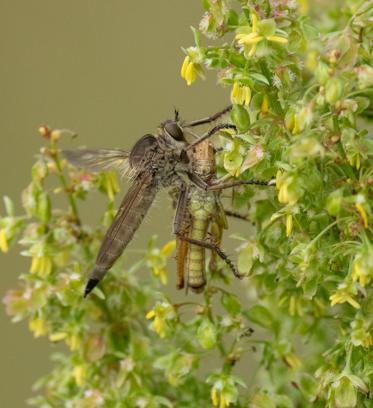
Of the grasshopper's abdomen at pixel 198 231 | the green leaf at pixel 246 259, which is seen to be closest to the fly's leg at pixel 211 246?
the grasshopper's abdomen at pixel 198 231

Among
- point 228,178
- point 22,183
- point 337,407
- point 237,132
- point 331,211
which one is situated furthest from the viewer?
point 22,183

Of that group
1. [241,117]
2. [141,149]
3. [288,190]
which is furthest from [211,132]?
[288,190]

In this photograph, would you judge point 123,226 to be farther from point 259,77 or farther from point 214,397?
point 259,77

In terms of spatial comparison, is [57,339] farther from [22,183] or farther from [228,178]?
[22,183]

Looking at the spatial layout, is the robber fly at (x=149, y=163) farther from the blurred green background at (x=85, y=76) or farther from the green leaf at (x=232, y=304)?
the blurred green background at (x=85, y=76)

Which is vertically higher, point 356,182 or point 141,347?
point 356,182

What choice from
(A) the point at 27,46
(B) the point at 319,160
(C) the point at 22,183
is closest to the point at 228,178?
(B) the point at 319,160

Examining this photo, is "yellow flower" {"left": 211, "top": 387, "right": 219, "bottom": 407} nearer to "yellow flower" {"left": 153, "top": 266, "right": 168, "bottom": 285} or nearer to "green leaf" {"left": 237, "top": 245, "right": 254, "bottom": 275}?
"green leaf" {"left": 237, "top": 245, "right": 254, "bottom": 275}
